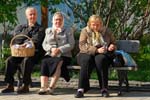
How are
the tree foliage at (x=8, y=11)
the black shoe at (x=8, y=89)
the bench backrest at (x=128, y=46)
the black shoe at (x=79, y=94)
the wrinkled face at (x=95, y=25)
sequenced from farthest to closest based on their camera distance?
the tree foliage at (x=8, y=11) < the bench backrest at (x=128, y=46) < the black shoe at (x=8, y=89) < the wrinkled face at (x=95, y=25) < the black shoe at (x=79, y=94)

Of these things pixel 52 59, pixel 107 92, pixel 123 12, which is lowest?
pixel 107 92

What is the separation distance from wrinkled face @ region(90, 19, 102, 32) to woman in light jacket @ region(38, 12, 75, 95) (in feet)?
1.36

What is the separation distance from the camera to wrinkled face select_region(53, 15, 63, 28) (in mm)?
9211

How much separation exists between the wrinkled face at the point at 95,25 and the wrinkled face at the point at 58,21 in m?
0.51

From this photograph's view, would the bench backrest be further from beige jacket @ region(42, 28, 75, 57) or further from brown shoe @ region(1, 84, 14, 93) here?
brown shoe @ region(1, 84, 14, 93)

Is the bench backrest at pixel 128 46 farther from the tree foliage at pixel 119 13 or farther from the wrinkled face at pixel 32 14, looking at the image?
the tree foliage at pixel 119 13

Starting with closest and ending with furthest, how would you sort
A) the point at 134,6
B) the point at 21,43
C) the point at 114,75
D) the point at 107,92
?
the point at 107,92, the point at 21,43, the point at 114,75, the point at 134,6

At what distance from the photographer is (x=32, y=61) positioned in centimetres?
930

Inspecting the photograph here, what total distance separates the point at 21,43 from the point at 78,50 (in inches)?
40.4

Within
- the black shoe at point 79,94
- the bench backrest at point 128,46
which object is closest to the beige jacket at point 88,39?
the bench backrest at point 128,46

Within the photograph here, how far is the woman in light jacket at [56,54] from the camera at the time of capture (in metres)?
9.07

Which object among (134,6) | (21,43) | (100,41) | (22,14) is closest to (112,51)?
(100,41)

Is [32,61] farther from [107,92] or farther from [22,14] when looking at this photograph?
[22,14]

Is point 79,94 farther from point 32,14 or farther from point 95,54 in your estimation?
point 32,14
